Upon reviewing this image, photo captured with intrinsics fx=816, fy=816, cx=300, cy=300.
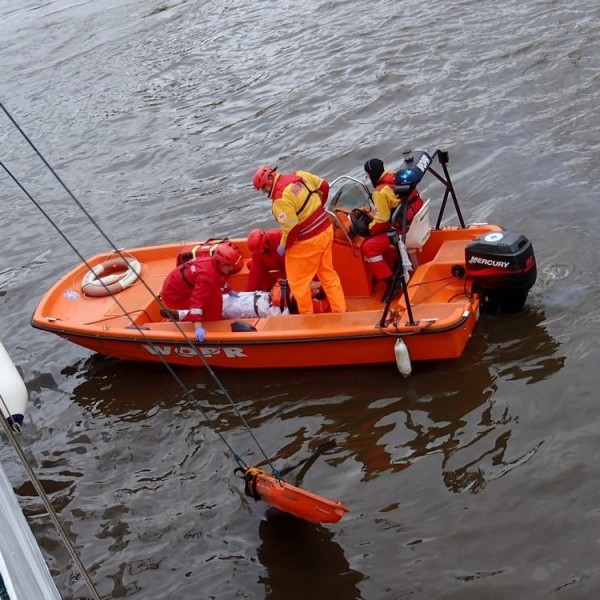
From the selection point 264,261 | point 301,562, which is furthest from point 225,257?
point 301,562

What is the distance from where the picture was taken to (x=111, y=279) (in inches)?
357

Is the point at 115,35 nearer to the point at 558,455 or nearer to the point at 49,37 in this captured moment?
the point at 49,37

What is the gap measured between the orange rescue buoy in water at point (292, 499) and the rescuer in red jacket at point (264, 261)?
2773 mm

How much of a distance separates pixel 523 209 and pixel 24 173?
31.0ft

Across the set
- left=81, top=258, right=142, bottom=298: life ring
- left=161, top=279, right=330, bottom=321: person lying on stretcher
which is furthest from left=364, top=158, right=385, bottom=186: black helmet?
left=81, top=258, right=142, bottom=298: life ring

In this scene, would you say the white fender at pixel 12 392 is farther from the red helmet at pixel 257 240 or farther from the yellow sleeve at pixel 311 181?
the yellow sleeve at pixel 311 181

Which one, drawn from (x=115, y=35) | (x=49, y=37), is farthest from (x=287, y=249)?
(x=49, y=37)

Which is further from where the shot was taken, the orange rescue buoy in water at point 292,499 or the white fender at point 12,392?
the white fender at point 12,392

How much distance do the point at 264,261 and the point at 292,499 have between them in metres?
3.17

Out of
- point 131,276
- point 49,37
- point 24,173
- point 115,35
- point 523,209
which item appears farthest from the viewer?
point 49,37

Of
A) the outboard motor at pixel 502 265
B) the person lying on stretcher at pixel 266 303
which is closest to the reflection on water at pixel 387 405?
the outboard motor at pixel 502 265

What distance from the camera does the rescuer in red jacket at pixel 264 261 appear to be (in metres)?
8.15

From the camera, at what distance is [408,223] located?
7922 millimetres

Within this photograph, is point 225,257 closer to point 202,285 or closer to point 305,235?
point 202,285
